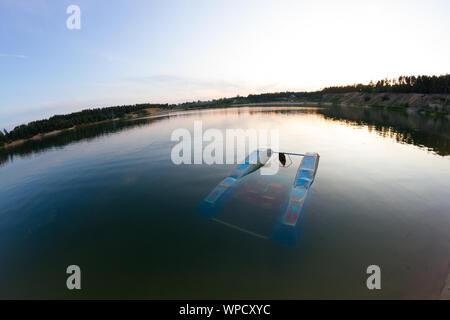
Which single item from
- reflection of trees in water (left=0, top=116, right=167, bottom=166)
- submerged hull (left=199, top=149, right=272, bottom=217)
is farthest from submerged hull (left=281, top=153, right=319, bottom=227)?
reflection of trees in water (left=0, top=116, right=167, bottom=166)

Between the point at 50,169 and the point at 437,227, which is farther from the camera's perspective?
the point at 50,169

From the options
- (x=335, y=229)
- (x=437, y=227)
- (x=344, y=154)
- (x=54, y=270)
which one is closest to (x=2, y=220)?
(x=54, y=270)

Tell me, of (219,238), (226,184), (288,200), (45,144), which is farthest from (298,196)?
(45,144)

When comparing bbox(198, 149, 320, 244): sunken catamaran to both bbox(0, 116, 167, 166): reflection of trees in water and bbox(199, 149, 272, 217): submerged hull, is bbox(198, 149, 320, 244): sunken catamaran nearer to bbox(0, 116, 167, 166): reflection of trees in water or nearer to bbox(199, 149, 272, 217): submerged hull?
bbox(199, 149, 272, 217): submerged hull

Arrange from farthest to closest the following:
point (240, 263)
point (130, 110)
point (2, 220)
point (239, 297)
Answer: point (130, 110), point (2, 220), point (240, 263), point (239, 297)

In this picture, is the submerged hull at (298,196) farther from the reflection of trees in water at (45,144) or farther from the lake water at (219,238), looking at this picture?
the reflection of trees in water at (45,144)
